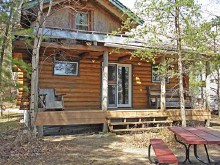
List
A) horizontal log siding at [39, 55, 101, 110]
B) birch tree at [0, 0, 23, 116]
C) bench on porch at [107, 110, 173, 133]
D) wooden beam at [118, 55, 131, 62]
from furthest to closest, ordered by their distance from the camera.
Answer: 1. wooden beam at [118, 55, 131, 62]
2. horizontal log siding at [39, 55, 101, 110]
3. bench on porch at [107, 110, 173, 133]
4. birch tree at [0, 0, 23, 116]

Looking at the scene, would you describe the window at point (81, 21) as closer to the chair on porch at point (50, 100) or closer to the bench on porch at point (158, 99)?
the chair on porch at point (50, 100)

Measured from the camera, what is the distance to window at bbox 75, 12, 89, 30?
483 inches

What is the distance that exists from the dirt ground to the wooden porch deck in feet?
2.02

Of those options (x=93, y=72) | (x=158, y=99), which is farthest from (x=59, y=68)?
(x=158, y=99)

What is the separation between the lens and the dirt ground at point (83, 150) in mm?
6062

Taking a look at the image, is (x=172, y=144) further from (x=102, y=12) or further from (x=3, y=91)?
(x=102, y=12)

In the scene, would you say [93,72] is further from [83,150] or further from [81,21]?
[83,150]

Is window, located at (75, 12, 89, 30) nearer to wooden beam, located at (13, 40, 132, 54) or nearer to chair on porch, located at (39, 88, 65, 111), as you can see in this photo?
wooden beam, located at (13, 40, 132, 54)

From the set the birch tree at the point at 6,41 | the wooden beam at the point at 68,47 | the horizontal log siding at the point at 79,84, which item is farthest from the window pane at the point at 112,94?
the birch tree at the point at 6,41

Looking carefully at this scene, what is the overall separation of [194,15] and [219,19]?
12.0ft

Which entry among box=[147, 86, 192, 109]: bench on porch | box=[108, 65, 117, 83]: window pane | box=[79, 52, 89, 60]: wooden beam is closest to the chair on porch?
box=[79, 52, 89, 60]: wooden beam

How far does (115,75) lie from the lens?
41.8 feet

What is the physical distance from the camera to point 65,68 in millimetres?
11648

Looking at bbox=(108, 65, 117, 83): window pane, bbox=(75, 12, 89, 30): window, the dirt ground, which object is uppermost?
bbox=(75, 12, 89, 30): window
